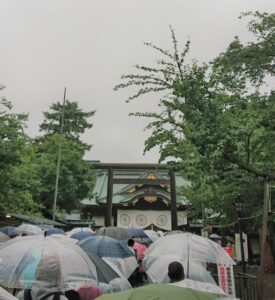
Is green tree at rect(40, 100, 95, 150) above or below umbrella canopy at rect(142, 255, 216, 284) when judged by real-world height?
above

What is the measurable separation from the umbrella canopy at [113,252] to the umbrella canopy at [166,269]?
0.76m

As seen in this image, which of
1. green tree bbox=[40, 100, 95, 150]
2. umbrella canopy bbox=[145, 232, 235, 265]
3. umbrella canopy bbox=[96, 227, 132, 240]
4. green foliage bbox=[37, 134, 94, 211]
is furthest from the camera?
green tree bbox=[40, 100, 95, 150]

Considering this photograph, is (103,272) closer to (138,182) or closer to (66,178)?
(66,178)

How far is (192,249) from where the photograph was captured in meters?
8.18

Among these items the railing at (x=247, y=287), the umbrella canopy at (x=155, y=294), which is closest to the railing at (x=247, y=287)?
the railing at (x=247, y=287)

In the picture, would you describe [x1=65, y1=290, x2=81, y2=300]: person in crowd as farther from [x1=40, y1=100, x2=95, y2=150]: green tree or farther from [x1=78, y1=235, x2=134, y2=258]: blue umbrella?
[x1=40, y1=100, x2=95, y2=150]: green tree

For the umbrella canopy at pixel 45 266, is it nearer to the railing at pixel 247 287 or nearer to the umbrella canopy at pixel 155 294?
the umbrella canopy at pixel 155 294

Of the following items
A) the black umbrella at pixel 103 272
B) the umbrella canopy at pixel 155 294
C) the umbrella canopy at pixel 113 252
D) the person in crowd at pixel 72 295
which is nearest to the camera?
the umbrella canopy at pixel 155 294

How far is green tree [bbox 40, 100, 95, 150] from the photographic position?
50.2m

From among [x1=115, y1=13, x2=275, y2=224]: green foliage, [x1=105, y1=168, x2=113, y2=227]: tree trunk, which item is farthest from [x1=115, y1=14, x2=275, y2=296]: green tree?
[x1=105, y1=168, x2=113, y2=227]: tree trunk

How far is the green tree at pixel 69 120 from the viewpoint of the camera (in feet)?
165

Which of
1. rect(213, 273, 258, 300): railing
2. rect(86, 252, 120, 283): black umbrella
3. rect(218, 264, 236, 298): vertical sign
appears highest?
rect(86, 252, 120, 283): black umbrella

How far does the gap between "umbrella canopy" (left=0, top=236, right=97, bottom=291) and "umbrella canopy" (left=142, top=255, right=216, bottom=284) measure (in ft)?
6.94

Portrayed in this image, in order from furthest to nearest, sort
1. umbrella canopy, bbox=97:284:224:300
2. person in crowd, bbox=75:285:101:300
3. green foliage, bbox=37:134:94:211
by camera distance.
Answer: green foliage, bbox=37:134:94:211 → person in crowd, bbox=75:285:101:300 → umbrella canopy, bbox=97:284:224:300
